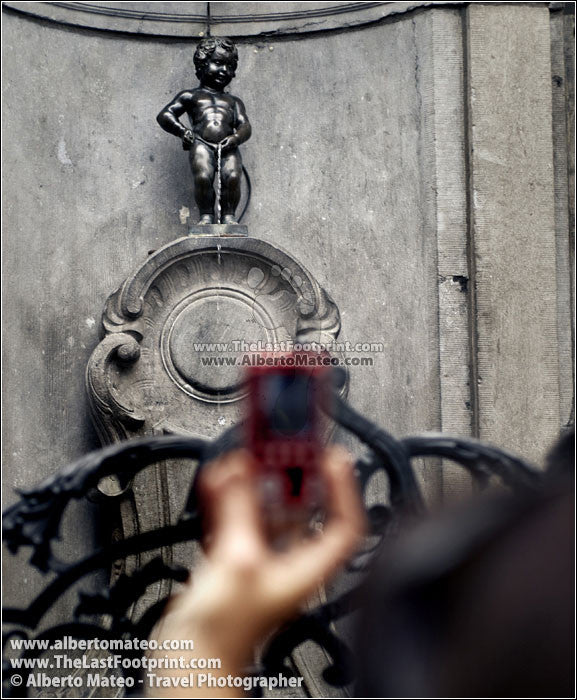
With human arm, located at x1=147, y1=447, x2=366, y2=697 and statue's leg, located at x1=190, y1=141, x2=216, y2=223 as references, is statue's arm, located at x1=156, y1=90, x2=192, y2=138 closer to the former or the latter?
statue's leg, located at x1=190, y1=141, x2=216, y2=223

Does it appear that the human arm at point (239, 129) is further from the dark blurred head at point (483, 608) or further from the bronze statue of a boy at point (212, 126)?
the dark blurred head at point (483, 608)

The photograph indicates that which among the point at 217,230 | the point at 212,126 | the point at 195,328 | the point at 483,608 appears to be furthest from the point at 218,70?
the point at 483,608

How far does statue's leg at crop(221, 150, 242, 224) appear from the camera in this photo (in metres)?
4.12

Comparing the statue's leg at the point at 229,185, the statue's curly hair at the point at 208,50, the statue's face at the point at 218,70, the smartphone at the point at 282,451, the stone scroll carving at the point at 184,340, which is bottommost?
the smartphone at the point at 282,451

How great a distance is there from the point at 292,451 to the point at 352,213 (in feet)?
9.12

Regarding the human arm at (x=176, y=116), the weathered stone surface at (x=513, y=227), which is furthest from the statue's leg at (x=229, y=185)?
the weathered stone surface at (x=513, y=227)

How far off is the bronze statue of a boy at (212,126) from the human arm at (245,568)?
264 cm

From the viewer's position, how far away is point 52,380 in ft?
13.8

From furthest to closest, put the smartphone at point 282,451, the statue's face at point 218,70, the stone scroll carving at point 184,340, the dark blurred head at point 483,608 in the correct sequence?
the statue's face at point 218,70
the stone scroll carving at point 184,340
the smartphone at point 282,451
the dark blurred head at point 483,608

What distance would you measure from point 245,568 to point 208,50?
10.3 ft

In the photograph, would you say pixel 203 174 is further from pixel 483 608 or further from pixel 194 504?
pixel 483 608

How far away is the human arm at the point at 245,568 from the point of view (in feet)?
4.57

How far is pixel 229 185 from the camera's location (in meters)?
4.13

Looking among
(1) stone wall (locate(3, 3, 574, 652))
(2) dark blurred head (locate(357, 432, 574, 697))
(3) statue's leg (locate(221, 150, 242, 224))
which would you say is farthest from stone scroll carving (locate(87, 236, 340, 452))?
(2) dark blurred head (locate(357, 432, 574, 697))
